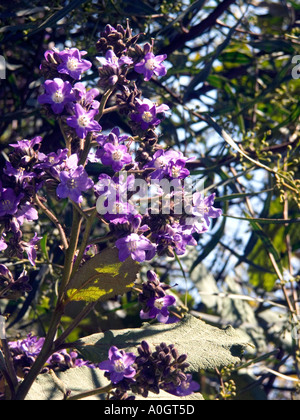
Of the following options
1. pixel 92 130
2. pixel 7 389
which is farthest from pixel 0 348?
pixel 92 130

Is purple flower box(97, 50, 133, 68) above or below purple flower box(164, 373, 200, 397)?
above

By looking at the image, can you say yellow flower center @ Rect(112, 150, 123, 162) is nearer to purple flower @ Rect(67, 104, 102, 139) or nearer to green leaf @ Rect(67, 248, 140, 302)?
purple flower @ Rect(67, 104, 102, 139)

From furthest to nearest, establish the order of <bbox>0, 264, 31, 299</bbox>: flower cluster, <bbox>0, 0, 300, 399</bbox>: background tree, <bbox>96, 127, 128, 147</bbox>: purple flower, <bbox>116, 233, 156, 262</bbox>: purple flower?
<bbox>0, 0, 300, 399</bbox>: background tree, <bbox>0, 264, 31, 299</bbox>: flower cluster, <bbox>96, 127, 128, 147</bbox>: purple flower, <bbox>116, 233, 156, 262</bbox>: purple flower

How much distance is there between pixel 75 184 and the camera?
1305 mm

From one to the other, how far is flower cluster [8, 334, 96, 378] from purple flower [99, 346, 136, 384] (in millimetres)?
291

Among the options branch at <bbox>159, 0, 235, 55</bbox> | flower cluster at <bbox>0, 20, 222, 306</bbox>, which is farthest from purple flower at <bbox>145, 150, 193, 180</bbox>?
branch at <bbox>159, 0, 235, 55</bbox>

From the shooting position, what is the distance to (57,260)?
7.79 feet

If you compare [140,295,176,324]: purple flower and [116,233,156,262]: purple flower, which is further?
[140,295,176,324]: purple flower

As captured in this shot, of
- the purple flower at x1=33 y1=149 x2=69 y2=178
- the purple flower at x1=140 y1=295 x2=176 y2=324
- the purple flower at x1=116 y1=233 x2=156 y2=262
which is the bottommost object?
the purple flower at x1=140 y1=295 x2=176 y2=324

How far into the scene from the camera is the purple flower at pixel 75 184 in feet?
4.25

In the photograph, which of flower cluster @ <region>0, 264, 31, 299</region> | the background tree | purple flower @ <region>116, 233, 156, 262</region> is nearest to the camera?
purple flower @ <region>116, 233, 156, 262</region>

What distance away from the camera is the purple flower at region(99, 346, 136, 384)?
1281 mm

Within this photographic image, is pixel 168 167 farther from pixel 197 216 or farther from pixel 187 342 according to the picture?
pixel 187 342

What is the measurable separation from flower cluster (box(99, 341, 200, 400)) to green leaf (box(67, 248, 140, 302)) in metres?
0.14
